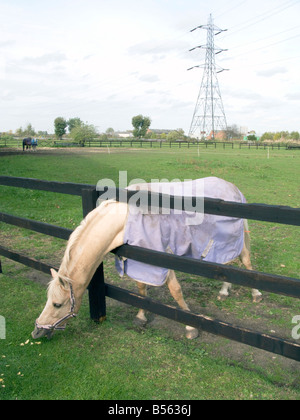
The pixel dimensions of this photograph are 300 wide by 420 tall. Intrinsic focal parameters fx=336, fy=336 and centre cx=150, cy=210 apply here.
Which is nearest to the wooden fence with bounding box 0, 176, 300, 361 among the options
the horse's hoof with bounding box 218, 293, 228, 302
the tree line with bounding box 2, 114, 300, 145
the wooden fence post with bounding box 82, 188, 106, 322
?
the wooden fence post with bounding box 82, 188, 106, 322

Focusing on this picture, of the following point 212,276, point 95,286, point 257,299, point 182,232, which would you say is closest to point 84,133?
point 257,299

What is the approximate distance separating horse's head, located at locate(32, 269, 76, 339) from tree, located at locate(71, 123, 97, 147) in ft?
155

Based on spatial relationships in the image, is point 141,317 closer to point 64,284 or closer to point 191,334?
point 191,334

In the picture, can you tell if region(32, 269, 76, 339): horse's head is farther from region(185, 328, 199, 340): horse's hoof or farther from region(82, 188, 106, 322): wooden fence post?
region(185, 328, 199, 340): horse's hoof

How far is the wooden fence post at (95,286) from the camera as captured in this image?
3.14 metres

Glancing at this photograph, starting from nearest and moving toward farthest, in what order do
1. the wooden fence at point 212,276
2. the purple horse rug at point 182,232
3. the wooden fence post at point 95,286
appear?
1. the wooden fence at point 212,276
2. the purple horse rug at point 182,232
3. the wooden fence post at point 95,286

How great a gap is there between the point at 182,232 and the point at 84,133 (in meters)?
51.3

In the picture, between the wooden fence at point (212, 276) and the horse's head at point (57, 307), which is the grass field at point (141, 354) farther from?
the wooden fence at point (212, 276)

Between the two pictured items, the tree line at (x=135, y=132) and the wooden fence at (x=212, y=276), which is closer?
the wooden fence at (x=212, y=276)

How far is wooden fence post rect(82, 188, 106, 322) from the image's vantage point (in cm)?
314

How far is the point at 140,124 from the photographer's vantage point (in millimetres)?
88938

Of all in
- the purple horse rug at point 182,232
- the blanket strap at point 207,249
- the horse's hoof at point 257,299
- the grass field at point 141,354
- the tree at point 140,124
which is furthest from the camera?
the tree at point 140,124

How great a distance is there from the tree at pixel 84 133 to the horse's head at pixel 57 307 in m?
47.2

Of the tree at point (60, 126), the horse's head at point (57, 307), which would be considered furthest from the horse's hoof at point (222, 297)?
the tree at point (60, 126)
